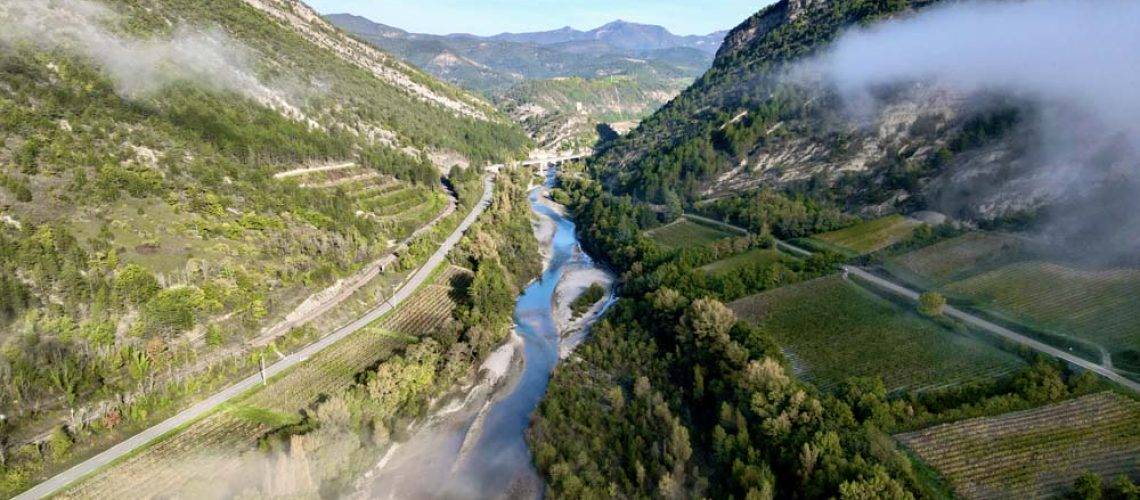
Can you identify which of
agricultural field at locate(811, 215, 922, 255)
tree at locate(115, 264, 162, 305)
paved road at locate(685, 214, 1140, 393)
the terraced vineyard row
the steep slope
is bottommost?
the terraced vineyard row

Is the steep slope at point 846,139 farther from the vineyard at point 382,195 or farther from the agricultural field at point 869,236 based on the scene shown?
the vineyard at point 382,195

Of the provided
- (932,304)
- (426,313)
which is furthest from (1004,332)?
(426,313)

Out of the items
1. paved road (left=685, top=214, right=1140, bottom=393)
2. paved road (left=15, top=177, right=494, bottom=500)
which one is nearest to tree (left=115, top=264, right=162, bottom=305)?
paved road (left=15, top=177, right=494, bottom=500)

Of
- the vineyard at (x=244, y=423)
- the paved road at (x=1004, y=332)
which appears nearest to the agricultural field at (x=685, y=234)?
the paved road at (x=1004, y=332)

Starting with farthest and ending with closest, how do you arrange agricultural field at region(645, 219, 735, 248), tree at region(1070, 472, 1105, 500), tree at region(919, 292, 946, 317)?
agricultural field at region(645, 219, 735, 248) < tree at region(919, 292, 946, 317) < tree at region(1070, 472, 1105, 500)

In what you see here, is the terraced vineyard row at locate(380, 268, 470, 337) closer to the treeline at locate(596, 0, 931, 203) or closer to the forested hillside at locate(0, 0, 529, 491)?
the forested hillside at locate(0, 0, 529, 491)

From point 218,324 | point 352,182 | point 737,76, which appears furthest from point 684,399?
point 737,76
